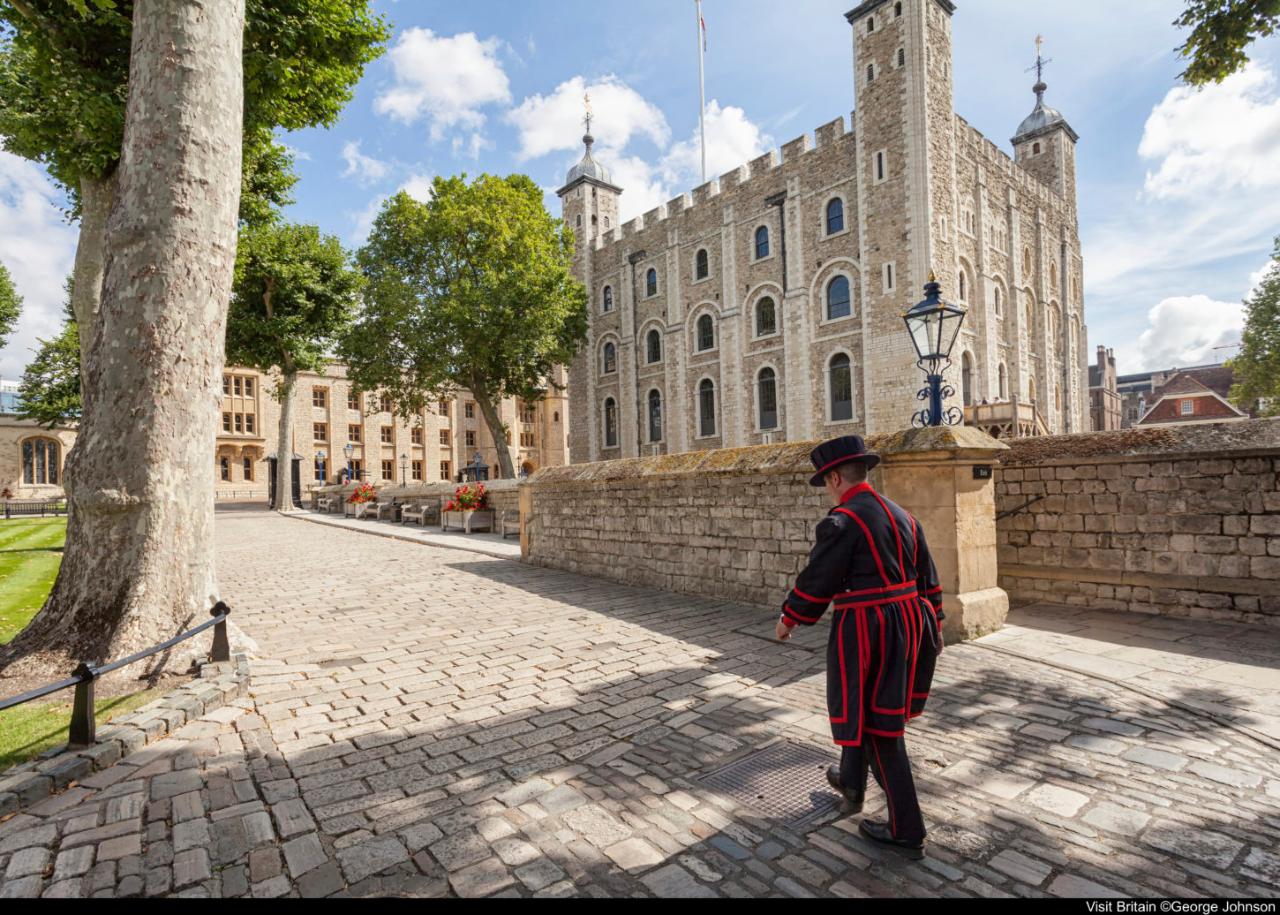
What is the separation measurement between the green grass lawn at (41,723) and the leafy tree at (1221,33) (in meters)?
11.8

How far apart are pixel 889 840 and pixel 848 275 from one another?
28.1 metres

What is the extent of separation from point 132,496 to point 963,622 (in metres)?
7.43

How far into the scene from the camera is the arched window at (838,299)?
1097 inches

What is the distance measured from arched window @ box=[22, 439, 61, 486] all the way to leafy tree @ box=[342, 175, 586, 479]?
88.5 feet

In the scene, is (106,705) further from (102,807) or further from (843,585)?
(843,585)

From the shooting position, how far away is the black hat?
2936 mm

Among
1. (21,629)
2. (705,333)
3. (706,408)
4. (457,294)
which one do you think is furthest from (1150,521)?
(705,333)

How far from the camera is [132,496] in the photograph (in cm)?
520

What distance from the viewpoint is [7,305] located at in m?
29.1

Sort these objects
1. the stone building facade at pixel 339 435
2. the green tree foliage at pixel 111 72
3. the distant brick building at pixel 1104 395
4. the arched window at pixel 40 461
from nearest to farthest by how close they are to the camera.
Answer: the green tree foliage at pixel 111 72
the arched window at pixel 40 461
the stone building facade at pixel 339 435
the distant brick building at pixel 1104 395

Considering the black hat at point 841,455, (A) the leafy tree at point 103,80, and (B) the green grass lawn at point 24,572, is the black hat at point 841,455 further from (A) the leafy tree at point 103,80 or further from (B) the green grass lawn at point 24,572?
(B) the green grass lawn at point 24,572

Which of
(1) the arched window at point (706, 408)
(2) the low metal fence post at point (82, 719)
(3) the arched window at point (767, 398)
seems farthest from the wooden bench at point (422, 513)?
(2) the low metal fence post at point (82, 719)

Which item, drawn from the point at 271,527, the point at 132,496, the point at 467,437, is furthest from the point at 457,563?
the point at 467,437

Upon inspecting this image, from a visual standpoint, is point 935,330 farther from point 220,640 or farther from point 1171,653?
point 220,640
